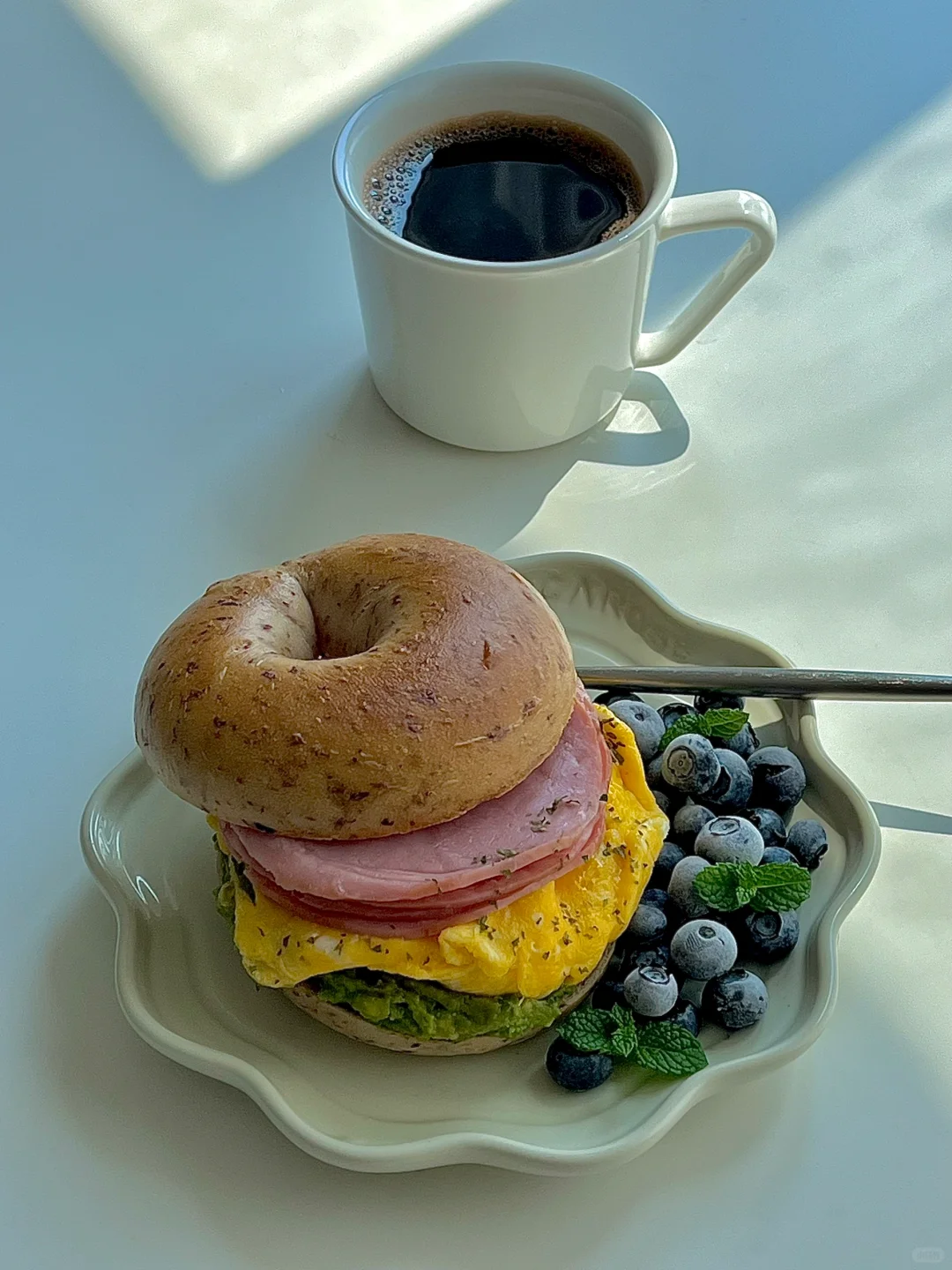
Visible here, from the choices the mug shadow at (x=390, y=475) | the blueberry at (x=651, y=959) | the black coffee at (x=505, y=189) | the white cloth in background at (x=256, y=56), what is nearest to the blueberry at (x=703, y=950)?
the blueberry at (x=651, y=959)

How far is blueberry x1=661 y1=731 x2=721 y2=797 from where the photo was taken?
1.11 meters

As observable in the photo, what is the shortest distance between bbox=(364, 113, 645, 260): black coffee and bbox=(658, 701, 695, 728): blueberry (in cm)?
46

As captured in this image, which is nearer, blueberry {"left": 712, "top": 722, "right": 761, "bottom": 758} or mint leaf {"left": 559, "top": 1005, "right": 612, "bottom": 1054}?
mint leaf {"left": 559, "top": 1005, "right": 612, "bottom": 1054}

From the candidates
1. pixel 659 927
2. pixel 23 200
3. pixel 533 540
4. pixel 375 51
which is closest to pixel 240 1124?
pixel 659 927

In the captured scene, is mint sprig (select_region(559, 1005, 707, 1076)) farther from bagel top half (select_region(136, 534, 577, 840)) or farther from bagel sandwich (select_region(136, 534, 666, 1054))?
bagel top half (select_region(136, 534, 577, 840))

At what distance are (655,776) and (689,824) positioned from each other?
0.06m

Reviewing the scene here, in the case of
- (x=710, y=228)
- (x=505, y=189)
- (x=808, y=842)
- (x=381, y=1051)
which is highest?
(x=505, y=189)

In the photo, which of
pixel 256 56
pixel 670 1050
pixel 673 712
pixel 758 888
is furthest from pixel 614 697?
pixel 256 56

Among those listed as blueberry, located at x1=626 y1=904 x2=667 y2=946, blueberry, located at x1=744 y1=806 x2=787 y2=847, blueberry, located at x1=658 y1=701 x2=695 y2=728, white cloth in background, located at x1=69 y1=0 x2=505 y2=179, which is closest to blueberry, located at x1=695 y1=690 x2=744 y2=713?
blueberry, located at x1=658 y1=701 x2=695 y2=728

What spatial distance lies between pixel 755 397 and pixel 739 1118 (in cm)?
88

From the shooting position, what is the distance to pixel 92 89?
76.5 inches

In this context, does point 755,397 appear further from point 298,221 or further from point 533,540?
point 298,221

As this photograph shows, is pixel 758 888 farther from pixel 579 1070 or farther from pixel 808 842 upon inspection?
pixel 579 1070

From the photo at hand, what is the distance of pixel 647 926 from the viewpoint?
1.05 meters
